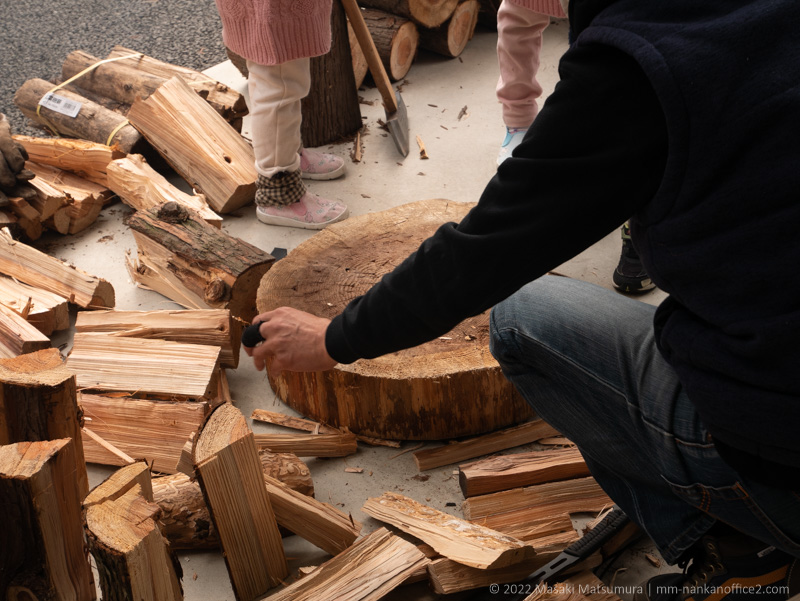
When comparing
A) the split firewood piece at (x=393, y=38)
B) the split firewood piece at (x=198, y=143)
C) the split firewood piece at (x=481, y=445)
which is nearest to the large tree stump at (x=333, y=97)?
→ the split firewood piece at (x=198, y=143)

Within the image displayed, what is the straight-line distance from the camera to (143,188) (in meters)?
3.51

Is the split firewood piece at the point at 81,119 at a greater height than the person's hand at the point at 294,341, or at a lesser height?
greater

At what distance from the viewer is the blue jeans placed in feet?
4.47

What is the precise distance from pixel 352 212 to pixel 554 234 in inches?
96.4

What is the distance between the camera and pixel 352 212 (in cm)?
365

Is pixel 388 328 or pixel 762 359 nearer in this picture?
pixel 762 359

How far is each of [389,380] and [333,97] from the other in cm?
234

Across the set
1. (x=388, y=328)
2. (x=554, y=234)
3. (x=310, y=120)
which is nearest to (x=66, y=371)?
(x=388, y=328)

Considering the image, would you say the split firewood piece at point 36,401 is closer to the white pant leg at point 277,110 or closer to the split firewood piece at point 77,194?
the white pant leg at point 277,110

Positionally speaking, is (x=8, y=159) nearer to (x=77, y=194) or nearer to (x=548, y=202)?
(x=77, y=194)

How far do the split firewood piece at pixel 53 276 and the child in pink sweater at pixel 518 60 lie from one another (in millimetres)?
1880

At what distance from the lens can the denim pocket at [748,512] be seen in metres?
1.30

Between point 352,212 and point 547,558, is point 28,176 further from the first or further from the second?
point 547,558

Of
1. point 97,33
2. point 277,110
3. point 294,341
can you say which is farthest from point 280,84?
point 97,33
